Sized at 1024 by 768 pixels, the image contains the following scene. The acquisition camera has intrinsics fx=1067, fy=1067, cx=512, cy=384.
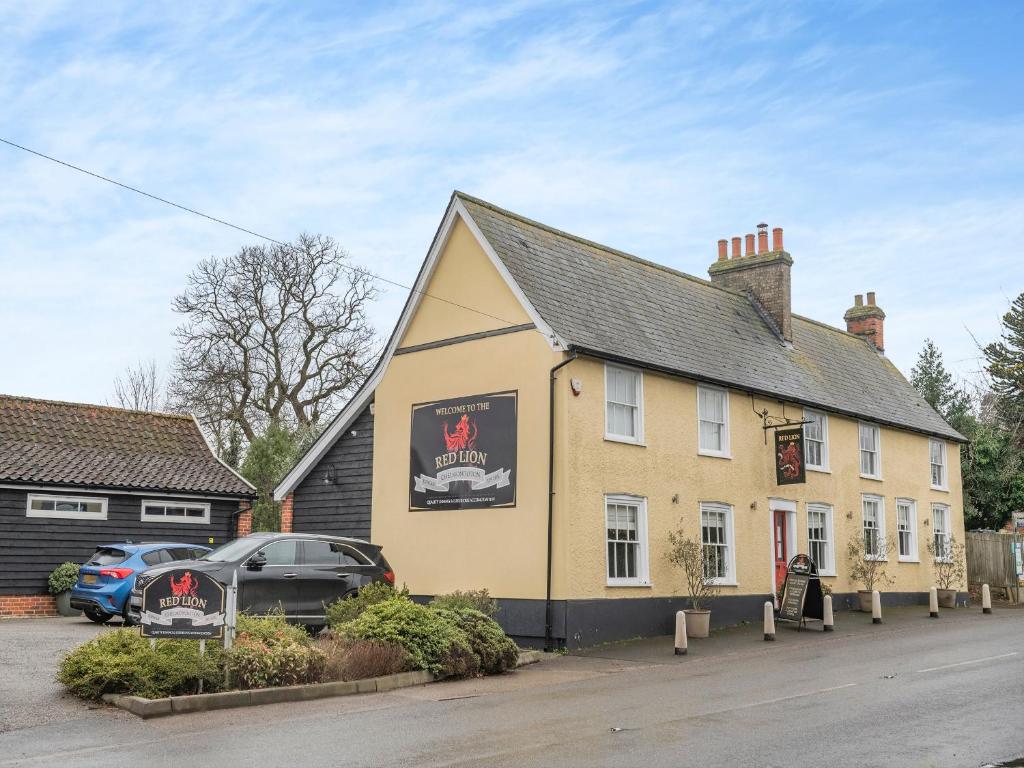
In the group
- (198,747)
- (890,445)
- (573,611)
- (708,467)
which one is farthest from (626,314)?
(198,747)

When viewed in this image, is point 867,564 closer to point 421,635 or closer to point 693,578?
point 693,578

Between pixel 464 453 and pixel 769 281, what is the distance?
1093 cm

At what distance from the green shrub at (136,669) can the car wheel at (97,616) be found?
30.0 ft

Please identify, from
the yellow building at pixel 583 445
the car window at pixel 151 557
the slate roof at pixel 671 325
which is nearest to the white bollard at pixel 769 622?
the yellow building at pixel 583 445

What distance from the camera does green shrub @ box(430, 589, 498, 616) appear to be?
645 inches

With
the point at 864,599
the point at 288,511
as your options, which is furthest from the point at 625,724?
the point at 864,599

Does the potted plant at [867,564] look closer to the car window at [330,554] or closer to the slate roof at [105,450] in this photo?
the car window at [330,554]

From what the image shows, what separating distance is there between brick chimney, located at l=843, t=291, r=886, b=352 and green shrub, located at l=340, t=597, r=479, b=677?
2250cm

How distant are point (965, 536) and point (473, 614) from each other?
20.8 meters

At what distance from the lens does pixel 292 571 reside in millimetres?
17266

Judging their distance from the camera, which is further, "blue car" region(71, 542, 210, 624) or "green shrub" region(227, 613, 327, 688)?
"blue car" region(71, 542, 210, 624)

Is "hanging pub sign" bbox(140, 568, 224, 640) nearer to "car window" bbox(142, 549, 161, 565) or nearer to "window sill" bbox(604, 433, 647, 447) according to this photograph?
"window sill" bbox(604, 433, 647, 447)

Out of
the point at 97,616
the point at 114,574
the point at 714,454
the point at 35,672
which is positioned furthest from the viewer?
the point at 714,454

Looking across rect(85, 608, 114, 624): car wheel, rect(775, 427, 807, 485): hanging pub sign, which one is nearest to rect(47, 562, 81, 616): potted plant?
rect(85, 608, 114, 624): car wheel
